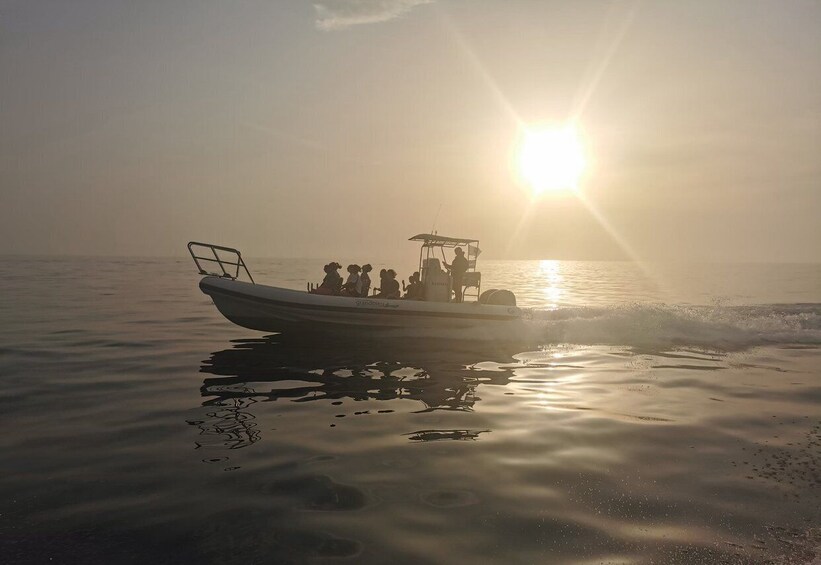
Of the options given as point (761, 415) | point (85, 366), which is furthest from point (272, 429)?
point (761, 415)

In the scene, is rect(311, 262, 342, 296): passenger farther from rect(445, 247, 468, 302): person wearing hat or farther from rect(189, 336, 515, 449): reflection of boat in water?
rect(445, 247, 468, 302): person wearing hat

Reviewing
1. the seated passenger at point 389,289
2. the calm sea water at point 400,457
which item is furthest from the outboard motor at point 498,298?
the calm sea water at point 400,457

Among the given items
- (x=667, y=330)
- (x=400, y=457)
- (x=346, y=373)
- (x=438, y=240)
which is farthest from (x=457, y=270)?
(x=400, y=457)

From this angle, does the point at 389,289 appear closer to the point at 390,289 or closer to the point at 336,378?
the point at 390,289

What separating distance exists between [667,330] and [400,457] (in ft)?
46.9

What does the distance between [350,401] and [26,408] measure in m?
4.72

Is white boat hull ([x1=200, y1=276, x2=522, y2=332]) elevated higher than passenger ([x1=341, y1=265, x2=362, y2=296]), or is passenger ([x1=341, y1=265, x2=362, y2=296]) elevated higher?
passenger ([x1=341, y1=265, x2=362, y2=296])

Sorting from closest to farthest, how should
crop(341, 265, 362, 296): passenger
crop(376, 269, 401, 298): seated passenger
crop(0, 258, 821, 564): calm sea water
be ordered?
crop(0, 258, 821, 564): calm sea water → crop(341, 265, 362, 296): passenger → crop(376, 269, 401, 298): seated passenger

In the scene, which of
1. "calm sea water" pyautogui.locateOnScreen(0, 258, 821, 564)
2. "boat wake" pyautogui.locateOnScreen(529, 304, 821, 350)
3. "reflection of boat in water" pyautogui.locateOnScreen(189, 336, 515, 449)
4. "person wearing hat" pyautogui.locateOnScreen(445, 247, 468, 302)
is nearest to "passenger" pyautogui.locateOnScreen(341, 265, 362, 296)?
"reflection of boat in water" pyautogui.locateOnScreen(189, 336, 515, 449)

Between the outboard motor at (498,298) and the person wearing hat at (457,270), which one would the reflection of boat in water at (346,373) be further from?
the outboard motor at (498,298)

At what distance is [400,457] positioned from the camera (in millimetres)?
6047

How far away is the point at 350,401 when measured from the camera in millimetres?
8555

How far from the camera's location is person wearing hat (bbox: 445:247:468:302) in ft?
51.0

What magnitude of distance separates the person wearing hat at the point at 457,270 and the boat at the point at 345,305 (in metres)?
0.16
